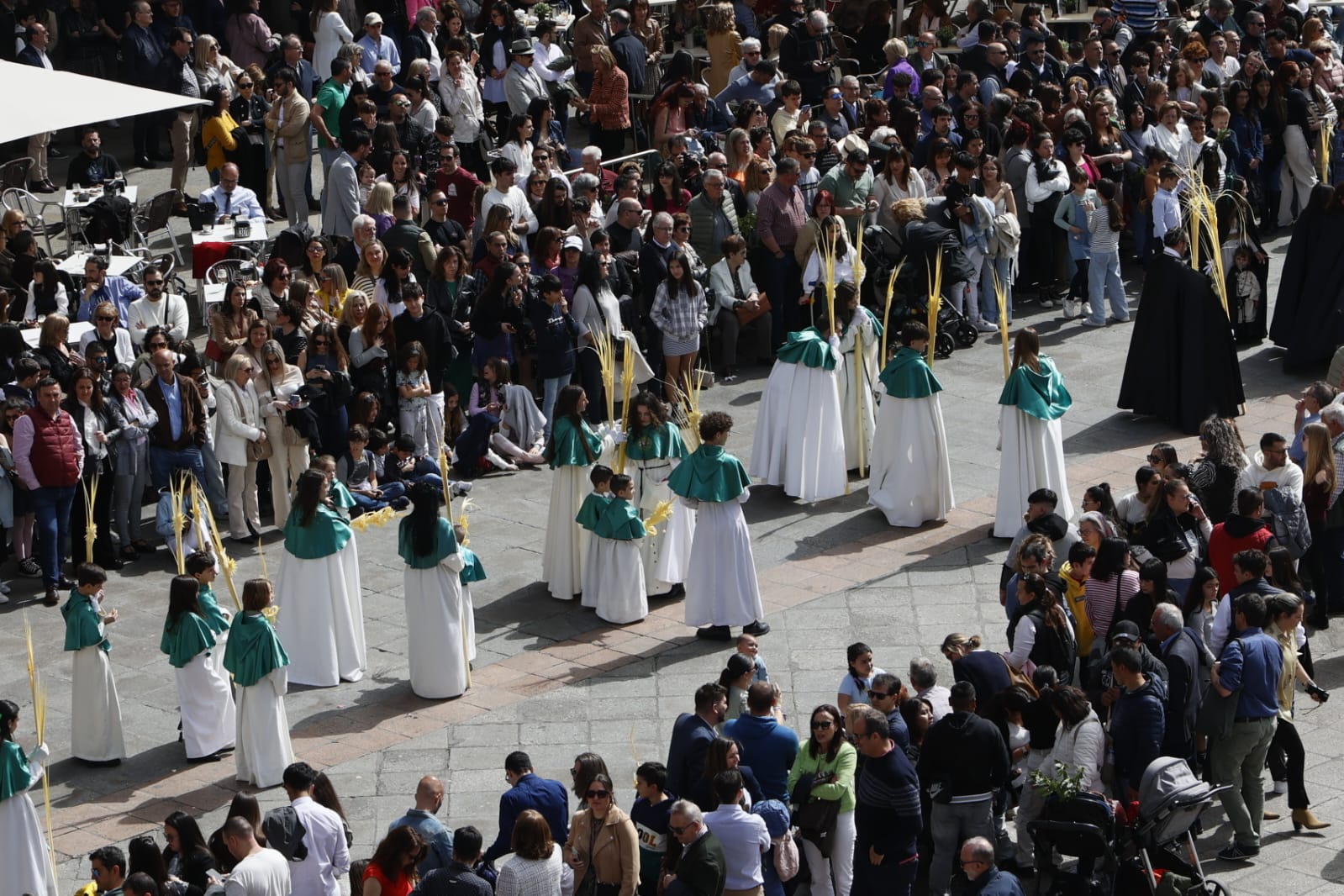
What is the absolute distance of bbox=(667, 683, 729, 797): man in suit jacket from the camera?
11.3 metres

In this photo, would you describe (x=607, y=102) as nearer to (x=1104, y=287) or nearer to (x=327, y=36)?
(x=327, y=36)

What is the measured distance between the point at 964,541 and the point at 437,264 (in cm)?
473

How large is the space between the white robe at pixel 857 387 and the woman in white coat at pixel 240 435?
4345 millimetres

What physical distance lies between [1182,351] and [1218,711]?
6.88 meters

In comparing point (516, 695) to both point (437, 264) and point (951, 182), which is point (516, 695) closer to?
point (437, 264)

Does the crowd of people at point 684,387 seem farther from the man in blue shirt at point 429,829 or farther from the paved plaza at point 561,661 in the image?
the paved plaza at point 561,661

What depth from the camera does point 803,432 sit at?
685 inches

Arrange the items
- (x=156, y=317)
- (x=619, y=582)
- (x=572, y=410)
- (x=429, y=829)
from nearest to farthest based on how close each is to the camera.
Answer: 1. (x=429, y=829)
2. (x=619, y=582)
3. (x=572, y=410)
4. (x=156, y=317)

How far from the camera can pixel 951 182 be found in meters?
20.4

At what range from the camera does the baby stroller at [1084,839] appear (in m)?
11.3

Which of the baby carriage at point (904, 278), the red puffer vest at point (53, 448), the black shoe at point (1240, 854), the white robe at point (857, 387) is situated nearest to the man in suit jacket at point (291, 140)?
the baby carriage at point (904, 278)

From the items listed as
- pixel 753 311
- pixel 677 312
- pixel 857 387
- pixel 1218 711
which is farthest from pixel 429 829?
pixel 753 311

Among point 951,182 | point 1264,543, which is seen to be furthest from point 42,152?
point 1264,543

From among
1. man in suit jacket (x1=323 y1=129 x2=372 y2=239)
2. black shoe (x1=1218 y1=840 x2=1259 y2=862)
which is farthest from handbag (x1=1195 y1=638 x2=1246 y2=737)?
man in suit jacket (x1=323 y1=129 x2=372 y2=239)
